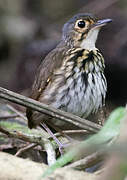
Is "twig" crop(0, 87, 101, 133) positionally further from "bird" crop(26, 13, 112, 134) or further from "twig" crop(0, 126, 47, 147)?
"bird" crop(26, 13, 112, 134)

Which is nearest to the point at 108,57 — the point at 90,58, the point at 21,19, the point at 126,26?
the point at 126,26

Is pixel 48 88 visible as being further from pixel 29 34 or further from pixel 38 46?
pixel 29 34

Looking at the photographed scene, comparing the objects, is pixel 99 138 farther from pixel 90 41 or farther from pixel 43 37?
pixel 43 37

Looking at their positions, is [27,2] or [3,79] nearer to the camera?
[3,79]

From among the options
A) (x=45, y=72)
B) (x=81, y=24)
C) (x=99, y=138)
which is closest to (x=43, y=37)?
(x=81, y=24)

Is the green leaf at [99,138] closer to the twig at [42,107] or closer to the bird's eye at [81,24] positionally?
the twig at [42,107]

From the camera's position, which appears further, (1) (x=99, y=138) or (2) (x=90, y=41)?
(2) (x=90, y=41)

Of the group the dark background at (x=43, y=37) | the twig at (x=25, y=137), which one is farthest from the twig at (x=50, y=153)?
the dark background at (x=43, y=37)
